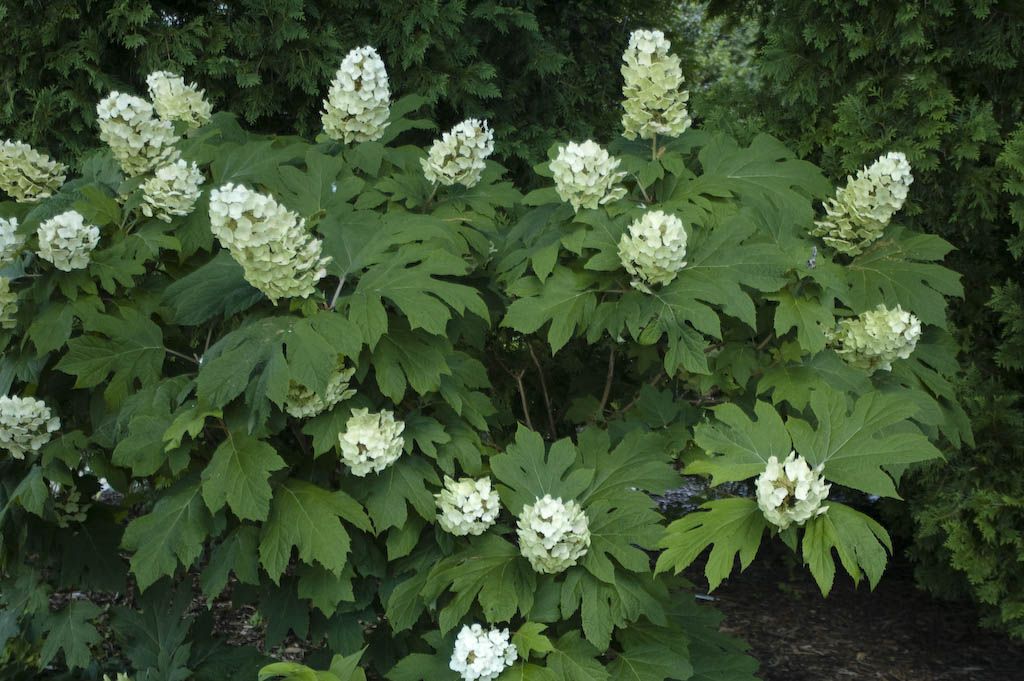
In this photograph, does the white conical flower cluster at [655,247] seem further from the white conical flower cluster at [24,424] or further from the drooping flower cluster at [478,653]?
the white conical flower cluster at [24,424]

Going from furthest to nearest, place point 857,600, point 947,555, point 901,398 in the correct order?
point 857,600, point 947,555, point 901,398

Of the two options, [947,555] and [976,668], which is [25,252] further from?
[976,668]

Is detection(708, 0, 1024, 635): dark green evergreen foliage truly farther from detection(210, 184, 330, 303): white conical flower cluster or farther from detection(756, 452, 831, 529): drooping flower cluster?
detection(210, 184, 330, 303): white conical flower cluster

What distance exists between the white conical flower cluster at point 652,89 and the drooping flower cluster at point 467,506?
3.63ft

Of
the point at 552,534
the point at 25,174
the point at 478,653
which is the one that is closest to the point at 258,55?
the point at 25,174

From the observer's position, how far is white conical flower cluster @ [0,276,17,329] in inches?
101

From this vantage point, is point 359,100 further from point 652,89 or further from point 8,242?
point 8,242

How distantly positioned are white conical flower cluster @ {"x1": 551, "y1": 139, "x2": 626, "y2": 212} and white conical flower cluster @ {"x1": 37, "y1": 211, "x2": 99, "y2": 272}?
122cm

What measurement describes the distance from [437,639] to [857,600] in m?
3.39

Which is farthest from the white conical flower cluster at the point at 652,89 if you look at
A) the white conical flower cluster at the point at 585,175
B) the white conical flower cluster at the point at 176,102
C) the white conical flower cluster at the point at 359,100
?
the white conical flower cluster at the point at 176,102

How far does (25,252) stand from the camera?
2584 mm

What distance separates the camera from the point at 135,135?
2.66m

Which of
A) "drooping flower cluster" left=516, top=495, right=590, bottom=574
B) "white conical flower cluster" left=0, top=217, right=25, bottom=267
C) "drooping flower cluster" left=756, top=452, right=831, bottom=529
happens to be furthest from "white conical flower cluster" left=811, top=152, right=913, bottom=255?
"white conical flower cluster" left=0, top=217, right=25, bottom=267

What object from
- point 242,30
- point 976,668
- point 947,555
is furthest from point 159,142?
point 976,668
